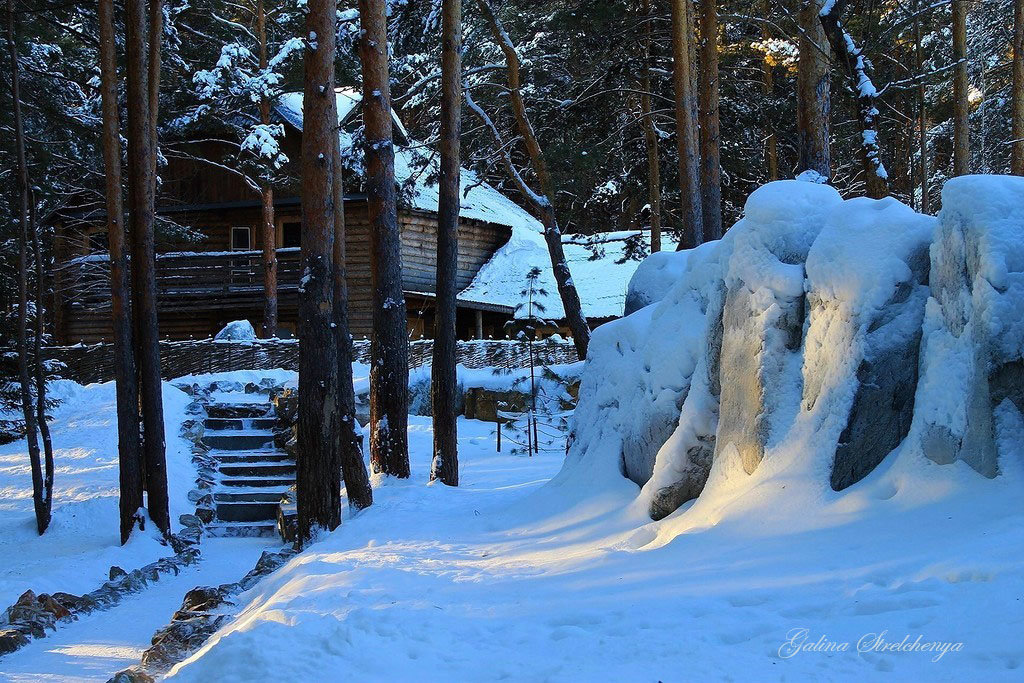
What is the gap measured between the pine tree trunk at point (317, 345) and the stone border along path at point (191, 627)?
648mm

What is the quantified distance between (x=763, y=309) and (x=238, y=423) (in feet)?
43.8

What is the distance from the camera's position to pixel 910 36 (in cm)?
2389

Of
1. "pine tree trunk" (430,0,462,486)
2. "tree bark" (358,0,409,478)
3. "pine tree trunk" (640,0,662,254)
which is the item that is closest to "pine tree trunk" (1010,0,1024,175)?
"pine tree trunk" (640,0,662,254)

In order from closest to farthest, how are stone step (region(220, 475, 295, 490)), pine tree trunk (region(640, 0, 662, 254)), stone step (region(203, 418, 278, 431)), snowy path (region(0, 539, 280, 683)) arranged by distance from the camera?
snowy path (region(0, 539, 280, 683)) → stone step (region(220, 475, 295, 490)) → stone step (region(203, 418, 278, 431)) → pine tree trunk (region(640, 0, 662, 254))

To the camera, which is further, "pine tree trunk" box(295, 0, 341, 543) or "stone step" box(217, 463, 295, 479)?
"stone step" box(217, 463, 295, 479)

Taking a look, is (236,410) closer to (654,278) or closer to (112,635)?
(112,635)

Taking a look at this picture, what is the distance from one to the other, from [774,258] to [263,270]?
74.5ft

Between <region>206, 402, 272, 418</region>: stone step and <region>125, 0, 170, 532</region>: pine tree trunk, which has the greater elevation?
<region>125, 0, 170, 532</region>: pine tree trunk

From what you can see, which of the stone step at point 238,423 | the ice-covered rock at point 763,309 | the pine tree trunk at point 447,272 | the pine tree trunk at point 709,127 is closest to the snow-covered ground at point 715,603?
the ice-covered rock at point 763,309

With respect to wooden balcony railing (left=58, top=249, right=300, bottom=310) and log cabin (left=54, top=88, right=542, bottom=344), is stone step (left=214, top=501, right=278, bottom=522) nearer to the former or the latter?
log cabin (left=54, top=88, right=542, bottom=344)

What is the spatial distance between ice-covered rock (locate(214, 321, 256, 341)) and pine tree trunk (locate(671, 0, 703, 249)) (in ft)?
42.7

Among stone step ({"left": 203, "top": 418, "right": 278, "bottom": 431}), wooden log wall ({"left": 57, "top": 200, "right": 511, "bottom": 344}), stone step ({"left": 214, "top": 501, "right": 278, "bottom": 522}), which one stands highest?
wooden log wall ({"left": 57, "top": 200, "right": 511, "bottom": 344})

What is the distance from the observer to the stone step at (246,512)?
14.4 meters

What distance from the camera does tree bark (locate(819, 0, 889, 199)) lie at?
1102 cm
